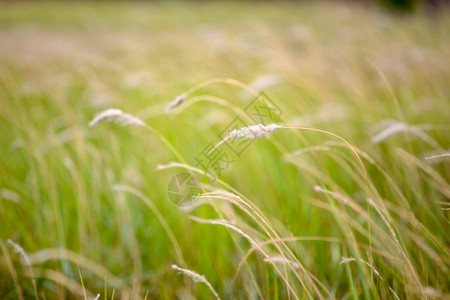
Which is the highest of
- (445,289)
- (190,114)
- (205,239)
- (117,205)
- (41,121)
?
(41,121)

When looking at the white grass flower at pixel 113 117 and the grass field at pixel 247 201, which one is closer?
the white grass flower at pixel 113 117

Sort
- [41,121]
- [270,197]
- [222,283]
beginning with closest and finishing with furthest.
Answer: [222,283], [270,197], [41,121]

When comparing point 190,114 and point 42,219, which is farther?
point 190,114

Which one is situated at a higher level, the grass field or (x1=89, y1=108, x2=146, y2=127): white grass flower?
(x1=89, y1=108, x2=146, y2=127): white grass flower

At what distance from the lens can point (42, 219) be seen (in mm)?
1352

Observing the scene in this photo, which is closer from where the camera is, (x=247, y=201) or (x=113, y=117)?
(x=113, y=117)

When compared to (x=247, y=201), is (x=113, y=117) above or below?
above

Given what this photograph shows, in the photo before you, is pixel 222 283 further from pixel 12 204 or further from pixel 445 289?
pixel 12 204

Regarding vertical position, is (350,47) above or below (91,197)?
above

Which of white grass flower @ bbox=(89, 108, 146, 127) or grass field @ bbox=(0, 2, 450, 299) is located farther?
grass field @ bbox=(0, 2, 450, 299)

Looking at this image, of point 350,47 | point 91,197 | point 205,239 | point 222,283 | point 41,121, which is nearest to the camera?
point 222,283

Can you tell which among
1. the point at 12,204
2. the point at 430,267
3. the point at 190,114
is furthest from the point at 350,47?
the point at 12,204

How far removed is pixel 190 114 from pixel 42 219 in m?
1.32

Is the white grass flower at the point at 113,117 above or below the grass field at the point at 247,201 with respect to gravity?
above
